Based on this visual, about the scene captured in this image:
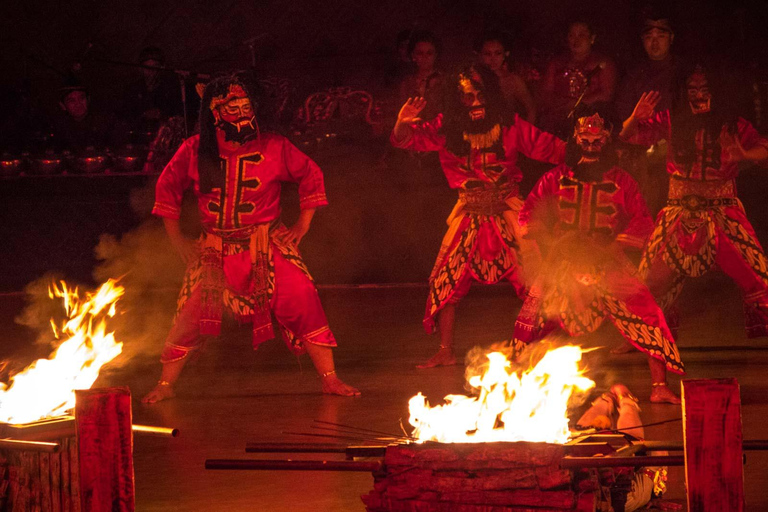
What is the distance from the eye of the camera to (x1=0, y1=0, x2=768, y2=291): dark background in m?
9.42

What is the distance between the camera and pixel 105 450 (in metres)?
2.89

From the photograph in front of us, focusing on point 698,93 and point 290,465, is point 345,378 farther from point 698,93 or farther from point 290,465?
point 290,465

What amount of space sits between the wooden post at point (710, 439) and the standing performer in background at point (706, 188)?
3057 millimetres

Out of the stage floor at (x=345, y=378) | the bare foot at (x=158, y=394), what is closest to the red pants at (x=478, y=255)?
the stage floor at (x=345, y=378)

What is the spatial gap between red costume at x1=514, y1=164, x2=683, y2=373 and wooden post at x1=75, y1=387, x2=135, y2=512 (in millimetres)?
2598

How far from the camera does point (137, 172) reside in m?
9.63

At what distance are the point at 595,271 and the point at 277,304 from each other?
1.47 metres

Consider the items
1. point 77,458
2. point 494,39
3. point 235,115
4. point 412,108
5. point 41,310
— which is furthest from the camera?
point 41,310

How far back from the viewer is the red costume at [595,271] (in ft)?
16.5

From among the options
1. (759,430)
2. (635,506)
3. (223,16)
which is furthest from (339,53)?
→ (635,506)

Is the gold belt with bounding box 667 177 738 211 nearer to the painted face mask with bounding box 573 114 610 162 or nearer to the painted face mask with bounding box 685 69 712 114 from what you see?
the painted face mask with bounding box 685 69 712 114

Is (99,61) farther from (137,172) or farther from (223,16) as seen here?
(137,172)

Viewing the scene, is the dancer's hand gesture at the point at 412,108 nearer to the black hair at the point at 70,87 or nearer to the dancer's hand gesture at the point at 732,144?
the dancer's hand gesture at the point at 732,144

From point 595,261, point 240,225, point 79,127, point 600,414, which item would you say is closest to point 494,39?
point 595,261
